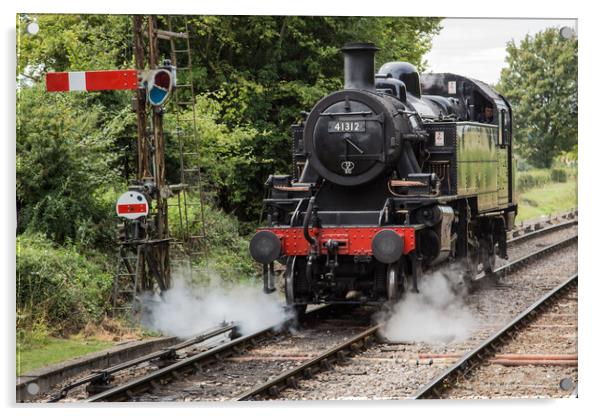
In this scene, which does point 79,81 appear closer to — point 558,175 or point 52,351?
point 52,351

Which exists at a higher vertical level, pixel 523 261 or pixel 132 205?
pixel 132 205

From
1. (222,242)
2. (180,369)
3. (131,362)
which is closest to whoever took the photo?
(131,362)

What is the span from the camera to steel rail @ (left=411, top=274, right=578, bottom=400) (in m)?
9.52

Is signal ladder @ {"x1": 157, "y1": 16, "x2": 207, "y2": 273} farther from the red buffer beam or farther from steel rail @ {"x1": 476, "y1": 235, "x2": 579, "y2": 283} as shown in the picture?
steel rail @ {"x1": 476, "y1": 235, "x2": 579, "y2": 283}

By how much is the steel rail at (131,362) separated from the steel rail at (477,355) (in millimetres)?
2451

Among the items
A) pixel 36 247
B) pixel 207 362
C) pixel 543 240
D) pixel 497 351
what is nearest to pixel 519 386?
pixel 497 351

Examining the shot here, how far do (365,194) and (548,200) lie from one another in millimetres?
4237

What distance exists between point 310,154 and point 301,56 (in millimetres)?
1180

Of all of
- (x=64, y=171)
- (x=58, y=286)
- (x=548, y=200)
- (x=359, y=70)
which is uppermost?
(x=359, y=70)

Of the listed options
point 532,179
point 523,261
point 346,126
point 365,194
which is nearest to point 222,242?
point 365,194

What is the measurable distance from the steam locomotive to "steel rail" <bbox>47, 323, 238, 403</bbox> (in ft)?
3.50

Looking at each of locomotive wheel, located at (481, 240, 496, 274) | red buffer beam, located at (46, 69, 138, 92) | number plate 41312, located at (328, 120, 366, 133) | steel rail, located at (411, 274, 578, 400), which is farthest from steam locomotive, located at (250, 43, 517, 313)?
red buffer beam, located at (46, 69, 138, 92)

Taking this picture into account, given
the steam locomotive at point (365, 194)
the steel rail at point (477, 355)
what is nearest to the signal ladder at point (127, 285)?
the steam locomotive at point (365, 194)

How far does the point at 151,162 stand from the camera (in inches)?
466
